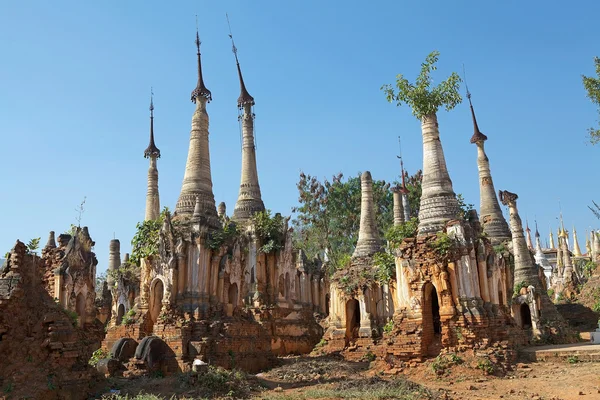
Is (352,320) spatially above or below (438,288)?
below

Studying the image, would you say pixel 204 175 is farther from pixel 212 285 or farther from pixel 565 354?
pixel 565 354

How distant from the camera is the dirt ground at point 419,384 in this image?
12492 millimetres

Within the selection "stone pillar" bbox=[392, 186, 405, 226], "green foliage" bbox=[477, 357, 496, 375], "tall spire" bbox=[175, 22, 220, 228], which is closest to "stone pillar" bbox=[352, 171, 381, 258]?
"stone pillar" bbox=[392, 186, 405, 226]

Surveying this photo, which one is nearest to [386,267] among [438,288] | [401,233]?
[401,233]

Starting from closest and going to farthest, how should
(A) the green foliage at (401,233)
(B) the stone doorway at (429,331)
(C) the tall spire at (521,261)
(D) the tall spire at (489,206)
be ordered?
(B) the stone doorway at (429,331), (A) the green foliage at (401,233), (C) the tall spire at (521,261), (D) the tall spire at (489,206)

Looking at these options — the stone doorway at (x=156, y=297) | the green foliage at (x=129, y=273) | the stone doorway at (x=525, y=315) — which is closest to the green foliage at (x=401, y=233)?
the stone doorway at (x=525, y=315)

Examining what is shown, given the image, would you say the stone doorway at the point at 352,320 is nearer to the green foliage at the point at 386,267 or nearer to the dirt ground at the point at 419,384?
the green foliage at the point at 386,267

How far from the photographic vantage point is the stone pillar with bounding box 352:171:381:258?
25.0 m

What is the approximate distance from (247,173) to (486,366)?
16481 mm

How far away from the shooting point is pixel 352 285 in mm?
23109

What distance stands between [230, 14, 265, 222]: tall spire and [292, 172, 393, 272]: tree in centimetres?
1417

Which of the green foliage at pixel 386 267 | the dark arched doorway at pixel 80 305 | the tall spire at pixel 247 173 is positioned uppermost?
the tall spire at pixel 247 173

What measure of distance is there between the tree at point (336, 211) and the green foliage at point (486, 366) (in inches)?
1020

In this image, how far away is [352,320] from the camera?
23328 mm
